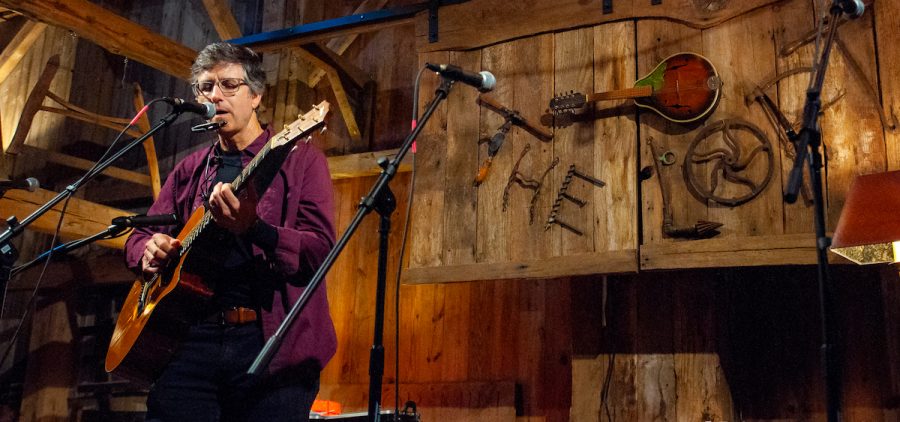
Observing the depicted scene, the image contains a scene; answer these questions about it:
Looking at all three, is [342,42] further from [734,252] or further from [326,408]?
[734,252]

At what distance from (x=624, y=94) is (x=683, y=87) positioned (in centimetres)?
28

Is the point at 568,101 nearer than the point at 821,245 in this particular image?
No

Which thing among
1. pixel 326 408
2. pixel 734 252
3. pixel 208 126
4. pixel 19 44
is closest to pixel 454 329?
pixel 326 408

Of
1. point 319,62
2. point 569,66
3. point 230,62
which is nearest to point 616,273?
point 569,66

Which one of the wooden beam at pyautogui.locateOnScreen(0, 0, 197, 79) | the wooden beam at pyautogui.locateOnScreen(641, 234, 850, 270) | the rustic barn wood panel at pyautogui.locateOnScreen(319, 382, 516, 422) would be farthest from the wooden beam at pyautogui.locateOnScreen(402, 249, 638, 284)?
the wooden beam at pyautogui.locateOnScreen(0, 0, 197, 79)

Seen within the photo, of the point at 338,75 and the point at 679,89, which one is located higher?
the point at 338,75

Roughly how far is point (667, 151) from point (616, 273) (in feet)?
2.07

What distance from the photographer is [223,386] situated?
2303 millimetres

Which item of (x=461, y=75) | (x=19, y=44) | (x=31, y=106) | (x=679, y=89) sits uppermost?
(x=19, y=44)

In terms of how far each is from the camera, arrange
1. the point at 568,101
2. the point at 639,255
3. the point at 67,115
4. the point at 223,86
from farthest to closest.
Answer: the point at 67,115
the point at 568,101
the point at 639,255
the point at 223,86

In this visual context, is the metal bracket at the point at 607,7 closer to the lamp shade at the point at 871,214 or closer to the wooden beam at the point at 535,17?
the wooden beam at the point at 535,17

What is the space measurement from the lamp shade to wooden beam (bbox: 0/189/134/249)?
475cm

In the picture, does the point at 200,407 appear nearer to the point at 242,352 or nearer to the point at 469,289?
the point at 242,352

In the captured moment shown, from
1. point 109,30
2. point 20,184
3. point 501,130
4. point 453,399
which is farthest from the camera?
point 109,30
